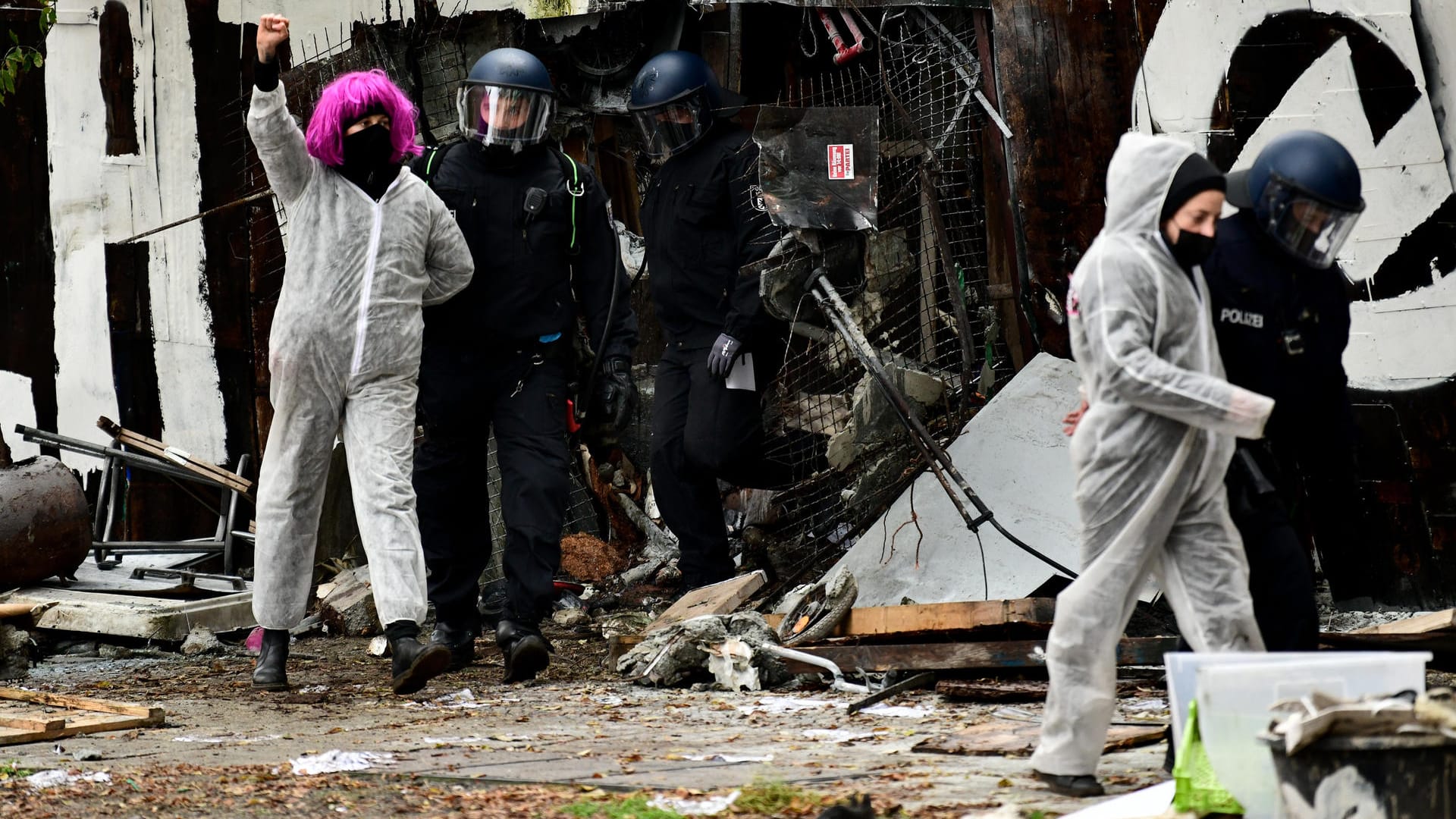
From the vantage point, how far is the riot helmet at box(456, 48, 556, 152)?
5859 mm

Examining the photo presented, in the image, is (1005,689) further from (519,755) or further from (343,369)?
(343,369)

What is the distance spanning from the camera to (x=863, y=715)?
15.7 ft

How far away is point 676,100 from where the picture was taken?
6594mm

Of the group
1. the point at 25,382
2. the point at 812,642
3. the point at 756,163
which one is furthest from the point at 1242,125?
the point at 25,382

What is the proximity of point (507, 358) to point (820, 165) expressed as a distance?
1.55 meters

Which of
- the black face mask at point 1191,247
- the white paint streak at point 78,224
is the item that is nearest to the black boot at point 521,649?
the black face mask at point 1191,247

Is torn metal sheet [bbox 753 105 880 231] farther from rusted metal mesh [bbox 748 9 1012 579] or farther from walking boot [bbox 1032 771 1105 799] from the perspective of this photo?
walking boot [bbox 1032 771 1105 799]

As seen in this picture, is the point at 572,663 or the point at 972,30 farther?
the point at 972,30

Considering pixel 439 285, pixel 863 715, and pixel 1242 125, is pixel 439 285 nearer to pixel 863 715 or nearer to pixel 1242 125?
pixel 863 715

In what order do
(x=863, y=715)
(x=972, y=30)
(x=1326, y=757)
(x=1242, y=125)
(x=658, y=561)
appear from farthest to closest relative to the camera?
1. (x=658, y=561)
2. (x=972, y=30)
3. (x=1242, y=125)
4. (x=863, y=715)
5. (x=1326, y=757)

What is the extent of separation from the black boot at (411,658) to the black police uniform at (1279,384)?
2531mm

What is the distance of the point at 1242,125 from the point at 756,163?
190 cm

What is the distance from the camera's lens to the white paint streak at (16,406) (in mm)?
8273

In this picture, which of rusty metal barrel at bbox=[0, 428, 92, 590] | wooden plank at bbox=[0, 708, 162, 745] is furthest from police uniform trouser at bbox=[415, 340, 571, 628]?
rusty metal barrel at bbox=[0, 428, 92, 590]
